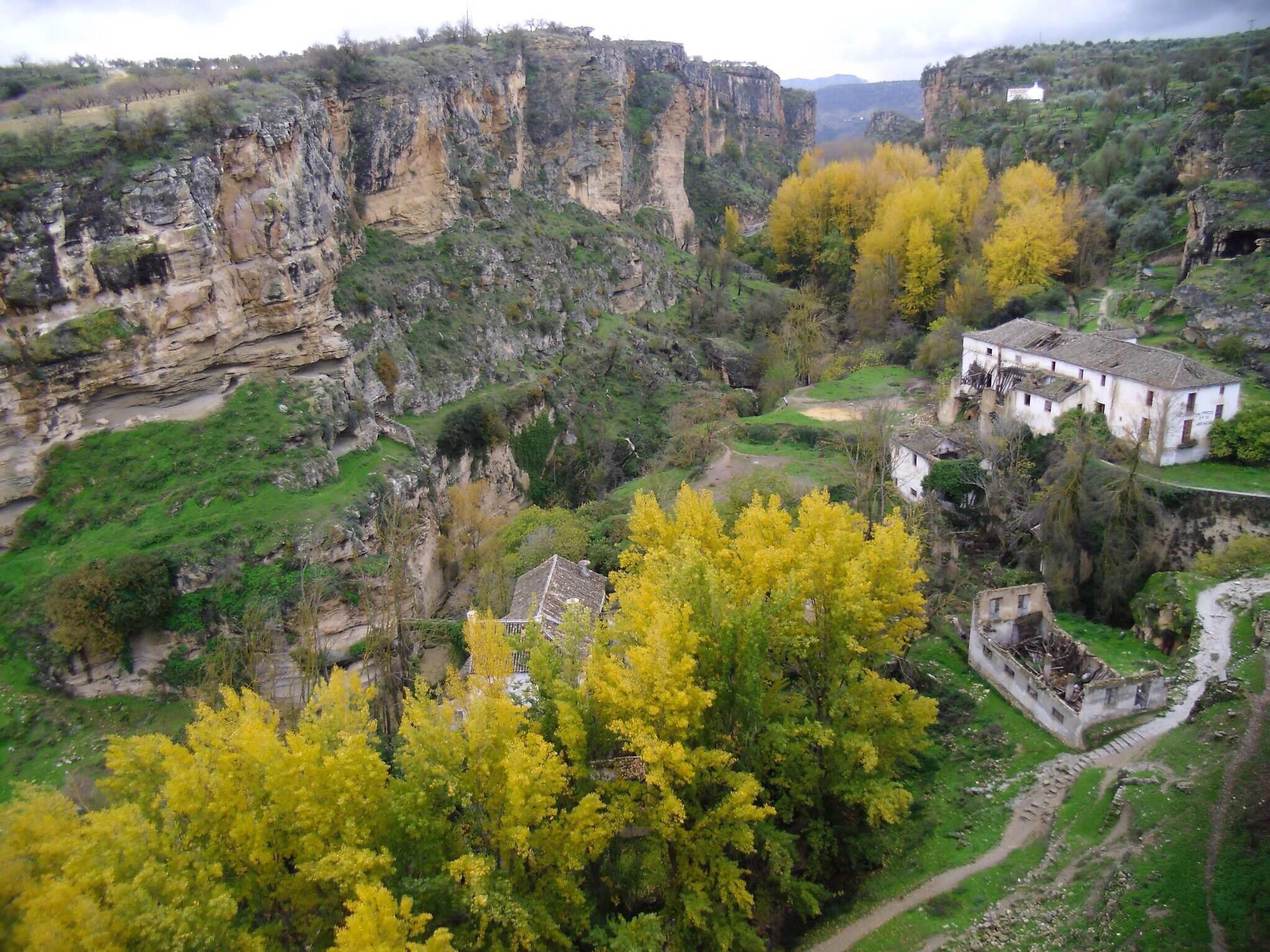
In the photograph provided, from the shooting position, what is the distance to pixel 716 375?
5303 centimetres

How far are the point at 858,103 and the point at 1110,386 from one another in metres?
181

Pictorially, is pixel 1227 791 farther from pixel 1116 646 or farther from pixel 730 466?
pixel 730 466

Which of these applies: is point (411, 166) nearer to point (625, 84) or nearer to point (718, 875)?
point (625, 84)

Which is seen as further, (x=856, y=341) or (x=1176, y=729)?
(x=856, y=341)

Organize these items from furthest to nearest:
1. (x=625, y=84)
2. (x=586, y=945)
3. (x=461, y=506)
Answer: (x=625, y=84) < (x=461, y=506) < (x=586, y=945)

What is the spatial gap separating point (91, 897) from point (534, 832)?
5575 millimetres

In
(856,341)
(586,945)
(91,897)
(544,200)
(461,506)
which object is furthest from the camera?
(544,200)

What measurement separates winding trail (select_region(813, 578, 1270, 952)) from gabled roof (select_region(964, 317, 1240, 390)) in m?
7.60

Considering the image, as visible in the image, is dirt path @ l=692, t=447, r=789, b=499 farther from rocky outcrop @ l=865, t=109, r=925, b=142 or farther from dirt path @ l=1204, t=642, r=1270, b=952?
rocky outcrop @ l=865, t=109, r=925, b=142

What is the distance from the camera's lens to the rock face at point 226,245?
26562 millimetres

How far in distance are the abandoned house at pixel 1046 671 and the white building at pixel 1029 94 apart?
57626 millimetres

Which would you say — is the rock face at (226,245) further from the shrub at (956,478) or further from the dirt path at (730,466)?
the shrub at (956,478)

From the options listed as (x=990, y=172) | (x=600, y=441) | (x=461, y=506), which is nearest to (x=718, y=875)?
(x=461, y=506)

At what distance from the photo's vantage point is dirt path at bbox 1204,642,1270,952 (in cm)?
1134
